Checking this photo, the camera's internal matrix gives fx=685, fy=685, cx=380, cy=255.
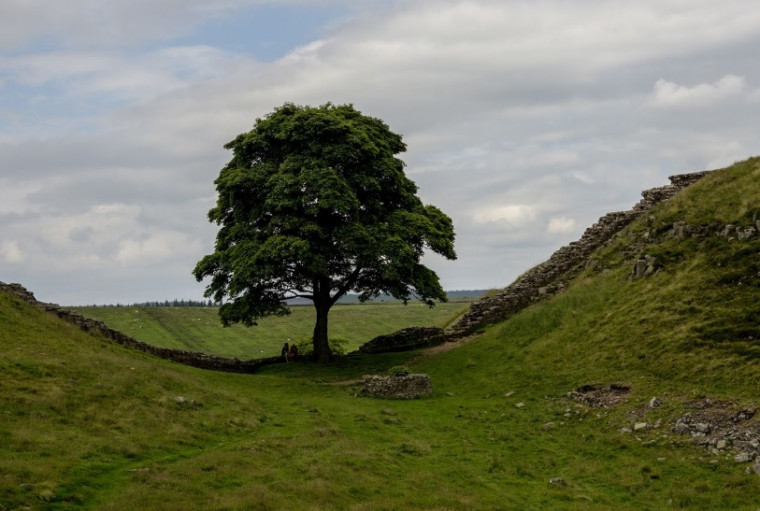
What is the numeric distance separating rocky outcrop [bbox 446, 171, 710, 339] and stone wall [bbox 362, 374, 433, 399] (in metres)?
14.9

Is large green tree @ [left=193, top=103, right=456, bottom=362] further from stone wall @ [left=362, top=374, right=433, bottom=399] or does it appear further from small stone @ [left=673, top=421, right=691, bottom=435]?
small stone @ [left=673, top=421, right=691, bottom=435]

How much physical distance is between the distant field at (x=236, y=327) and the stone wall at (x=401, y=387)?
127 ft

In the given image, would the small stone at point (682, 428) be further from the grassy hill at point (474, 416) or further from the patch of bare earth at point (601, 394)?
the patch of bare earth at point (601, 394)

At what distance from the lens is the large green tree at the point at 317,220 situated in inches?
1597

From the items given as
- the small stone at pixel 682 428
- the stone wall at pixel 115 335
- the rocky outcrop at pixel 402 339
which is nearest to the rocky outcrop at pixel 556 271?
the rocky outcrop at pixel 402 339

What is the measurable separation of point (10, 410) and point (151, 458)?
213 inches

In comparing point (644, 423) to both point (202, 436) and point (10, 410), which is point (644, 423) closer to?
point (202, 436)

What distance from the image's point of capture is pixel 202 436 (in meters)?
23.1

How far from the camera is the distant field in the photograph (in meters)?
83.2

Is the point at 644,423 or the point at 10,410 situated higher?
the point at 10,410

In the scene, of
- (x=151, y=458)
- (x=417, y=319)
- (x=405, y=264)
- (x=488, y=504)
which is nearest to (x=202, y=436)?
(x=151, y=458)

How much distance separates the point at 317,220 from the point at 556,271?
1920 centimetres

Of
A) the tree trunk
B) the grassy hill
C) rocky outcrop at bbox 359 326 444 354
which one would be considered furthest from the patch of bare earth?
rocky outcrop at bbox 359 326 444 354

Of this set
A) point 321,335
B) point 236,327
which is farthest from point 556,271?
point 236,327
